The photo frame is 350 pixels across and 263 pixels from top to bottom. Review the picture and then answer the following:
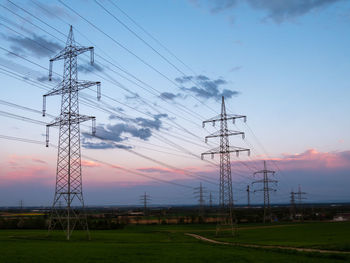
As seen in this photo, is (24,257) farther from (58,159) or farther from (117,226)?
(117,226)

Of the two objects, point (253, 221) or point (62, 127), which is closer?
point (62, 127)

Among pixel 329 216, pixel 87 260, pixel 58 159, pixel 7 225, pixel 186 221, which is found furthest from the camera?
Result: pixel 329 216

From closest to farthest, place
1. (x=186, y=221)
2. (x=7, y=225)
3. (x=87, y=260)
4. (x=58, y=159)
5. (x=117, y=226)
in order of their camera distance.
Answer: (x=87, y=260) < (x=58, y=159) < (x=7, y=225) < (x=117, y=226) < (x=186, y=221)

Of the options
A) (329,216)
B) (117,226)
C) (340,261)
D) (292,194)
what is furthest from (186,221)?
(340,261)

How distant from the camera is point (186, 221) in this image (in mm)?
128375

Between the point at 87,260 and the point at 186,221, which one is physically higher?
the point at 87,260

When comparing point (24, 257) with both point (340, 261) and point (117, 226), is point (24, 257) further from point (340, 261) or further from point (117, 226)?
point (117, 226)

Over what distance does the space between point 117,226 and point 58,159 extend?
2168 inches

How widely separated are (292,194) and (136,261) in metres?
134

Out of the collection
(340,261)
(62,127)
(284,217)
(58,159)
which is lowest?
(284,217)

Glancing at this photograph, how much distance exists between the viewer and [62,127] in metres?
46.7

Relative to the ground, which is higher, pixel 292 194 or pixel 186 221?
pixel 292 194

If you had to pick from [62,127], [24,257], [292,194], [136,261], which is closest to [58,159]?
[62,127]

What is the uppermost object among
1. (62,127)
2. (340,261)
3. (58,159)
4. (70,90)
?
(70,90)
